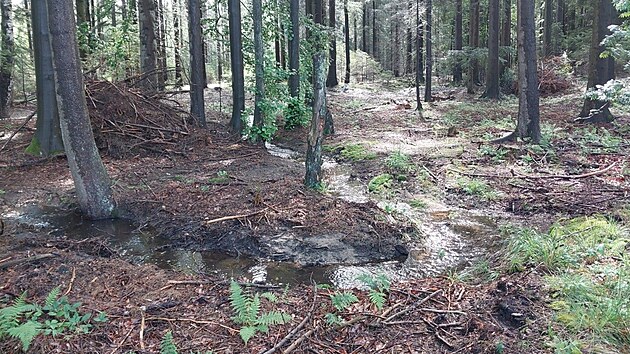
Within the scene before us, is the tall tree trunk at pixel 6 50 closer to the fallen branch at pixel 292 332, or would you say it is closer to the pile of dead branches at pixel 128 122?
the pile of dead branches at pixel 128 122

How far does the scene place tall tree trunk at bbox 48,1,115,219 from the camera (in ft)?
21.0

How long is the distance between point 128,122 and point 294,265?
731 cm

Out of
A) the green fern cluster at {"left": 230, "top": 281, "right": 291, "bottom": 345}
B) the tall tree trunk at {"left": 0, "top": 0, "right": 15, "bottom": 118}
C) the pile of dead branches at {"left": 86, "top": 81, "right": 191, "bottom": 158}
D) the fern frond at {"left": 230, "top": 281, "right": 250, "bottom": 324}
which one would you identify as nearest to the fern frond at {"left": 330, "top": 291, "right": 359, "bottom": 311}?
the green fern cluster at {"left": 230, "top": 281, "right": 291, "bottom": 345}

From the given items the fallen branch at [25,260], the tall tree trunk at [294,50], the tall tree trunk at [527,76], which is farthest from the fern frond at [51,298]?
the tall tree trunk at [527,76]

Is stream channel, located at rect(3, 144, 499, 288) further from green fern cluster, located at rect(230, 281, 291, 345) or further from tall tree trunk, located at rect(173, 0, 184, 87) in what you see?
tall tree trunk, located at rect(173, 0, 184, 87)

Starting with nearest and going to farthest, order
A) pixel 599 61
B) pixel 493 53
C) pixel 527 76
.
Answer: pixel 527 76
pixel 599 61
pixel 493 53

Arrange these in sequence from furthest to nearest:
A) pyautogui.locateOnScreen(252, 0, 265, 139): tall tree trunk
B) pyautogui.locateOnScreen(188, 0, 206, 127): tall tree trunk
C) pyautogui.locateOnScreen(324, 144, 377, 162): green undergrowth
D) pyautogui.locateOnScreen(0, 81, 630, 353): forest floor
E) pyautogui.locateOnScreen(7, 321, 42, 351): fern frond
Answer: pyautogui.locateOnScreen(188, 0, 206, 127): tall tree trunk, pyautogui.locateOnScreen(252, 0, 265, 139): tall tree trunk, pyautogui.locateOnScreen(324, 144, 377, 162): green undergrowth, pyautogui.locateOnScreen(0, 81, 630, 353): forest floor, pyautogui.locateOnScreen(7, 321, 42, 351): fern frond

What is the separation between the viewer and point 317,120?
788cm

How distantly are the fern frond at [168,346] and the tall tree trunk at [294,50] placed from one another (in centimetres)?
1127

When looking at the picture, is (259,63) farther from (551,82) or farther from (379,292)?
(551,82)

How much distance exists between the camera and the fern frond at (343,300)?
4.13 m

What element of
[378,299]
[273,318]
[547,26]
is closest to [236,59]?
[378,299]

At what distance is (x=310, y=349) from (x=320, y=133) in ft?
16.1

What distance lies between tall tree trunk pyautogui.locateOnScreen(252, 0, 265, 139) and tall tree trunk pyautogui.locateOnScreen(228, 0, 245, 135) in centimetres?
53
